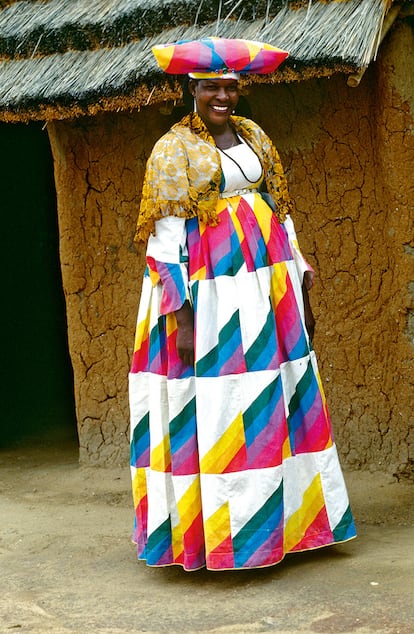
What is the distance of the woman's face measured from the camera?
416 cm

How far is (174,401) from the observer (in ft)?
13.8

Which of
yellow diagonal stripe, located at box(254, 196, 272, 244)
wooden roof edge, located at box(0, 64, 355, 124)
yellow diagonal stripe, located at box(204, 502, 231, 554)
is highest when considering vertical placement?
wooden roof edge, located at box(0, 64, 355, 124)

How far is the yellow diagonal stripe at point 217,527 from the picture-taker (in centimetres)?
412

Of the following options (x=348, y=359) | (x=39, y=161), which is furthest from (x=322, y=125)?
(x=39, y=161)

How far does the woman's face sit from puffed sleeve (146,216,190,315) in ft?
1.33

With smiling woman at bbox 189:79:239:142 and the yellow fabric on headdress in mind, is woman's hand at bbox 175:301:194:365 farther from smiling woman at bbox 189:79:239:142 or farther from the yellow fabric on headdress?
the yellow fabric on headdress

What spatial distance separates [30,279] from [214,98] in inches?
173

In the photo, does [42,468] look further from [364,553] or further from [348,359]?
[364,553]

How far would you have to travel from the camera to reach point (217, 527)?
163 inches

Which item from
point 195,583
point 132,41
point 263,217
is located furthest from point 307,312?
point 132,41

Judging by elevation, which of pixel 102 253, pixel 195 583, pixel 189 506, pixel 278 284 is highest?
pixel 102 253

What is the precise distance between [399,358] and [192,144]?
5.06 feet

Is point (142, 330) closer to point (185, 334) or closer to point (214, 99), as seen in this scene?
point (185, 334)

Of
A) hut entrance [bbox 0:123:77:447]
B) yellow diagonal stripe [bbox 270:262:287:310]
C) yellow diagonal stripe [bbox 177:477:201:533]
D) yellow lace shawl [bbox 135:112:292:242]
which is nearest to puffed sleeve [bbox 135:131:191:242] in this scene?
yellow lace shawl [bbox 135:112:292:242]
